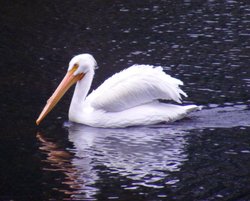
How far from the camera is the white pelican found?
10.6 meters

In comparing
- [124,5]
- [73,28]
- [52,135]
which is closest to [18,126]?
[52,135]

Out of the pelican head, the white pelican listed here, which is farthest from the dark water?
the pelican head

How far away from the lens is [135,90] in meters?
10.8

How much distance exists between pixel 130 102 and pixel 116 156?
Result: 157 cm

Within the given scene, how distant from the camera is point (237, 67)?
12.9 m

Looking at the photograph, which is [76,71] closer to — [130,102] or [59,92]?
[59,92]

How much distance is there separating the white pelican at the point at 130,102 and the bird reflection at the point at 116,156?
139 millimetres

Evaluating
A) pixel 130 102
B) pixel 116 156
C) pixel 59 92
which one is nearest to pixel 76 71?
pixel 59 92

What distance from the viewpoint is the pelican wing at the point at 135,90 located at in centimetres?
1070

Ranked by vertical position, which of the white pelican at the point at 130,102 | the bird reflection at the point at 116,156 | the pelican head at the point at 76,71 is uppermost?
the pelican head at the point at 76,71

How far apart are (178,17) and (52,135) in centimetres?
695

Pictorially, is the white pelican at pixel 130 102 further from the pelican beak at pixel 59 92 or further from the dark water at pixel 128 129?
the dark water at pixel 128 129

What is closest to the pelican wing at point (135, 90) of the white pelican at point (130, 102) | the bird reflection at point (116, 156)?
the white pelican at point (130, 102)

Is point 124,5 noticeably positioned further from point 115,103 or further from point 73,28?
point 115,103
